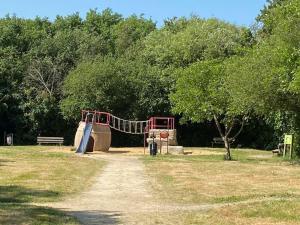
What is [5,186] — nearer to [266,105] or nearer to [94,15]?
[266,105]

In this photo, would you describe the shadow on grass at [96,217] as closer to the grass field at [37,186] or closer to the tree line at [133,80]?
the grass field at [37,186]

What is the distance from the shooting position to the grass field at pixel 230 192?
1034cm

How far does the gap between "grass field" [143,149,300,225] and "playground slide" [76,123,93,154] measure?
8963 mm

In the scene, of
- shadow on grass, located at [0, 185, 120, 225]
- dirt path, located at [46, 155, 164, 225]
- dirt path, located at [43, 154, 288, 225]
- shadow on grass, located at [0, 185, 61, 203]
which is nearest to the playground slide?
dirt path, located at [46, 155, 164, 225]

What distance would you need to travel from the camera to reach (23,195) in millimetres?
13023

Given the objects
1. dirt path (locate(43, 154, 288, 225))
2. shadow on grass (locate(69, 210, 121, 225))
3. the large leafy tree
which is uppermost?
the large leafy tree

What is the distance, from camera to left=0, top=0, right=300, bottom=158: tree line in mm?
29666

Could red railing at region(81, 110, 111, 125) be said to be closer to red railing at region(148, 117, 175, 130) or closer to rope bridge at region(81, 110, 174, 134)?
rope bridge at region(81, 110, 174, 134)

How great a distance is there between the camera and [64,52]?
50125 millimetres

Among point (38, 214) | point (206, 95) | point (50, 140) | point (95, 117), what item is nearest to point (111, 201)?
point (38, 214)

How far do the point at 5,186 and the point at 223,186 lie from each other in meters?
6.03

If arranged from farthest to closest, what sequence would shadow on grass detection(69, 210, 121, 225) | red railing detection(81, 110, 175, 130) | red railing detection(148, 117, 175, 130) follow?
red railing detection(148, 117, 175, 130)
red railing detection(81, 110, 175, 130)
shadow on grass detection(69, 210, 121, 225)

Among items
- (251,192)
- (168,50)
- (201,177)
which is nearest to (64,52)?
(168,50)

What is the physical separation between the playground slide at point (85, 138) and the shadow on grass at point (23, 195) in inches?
673
